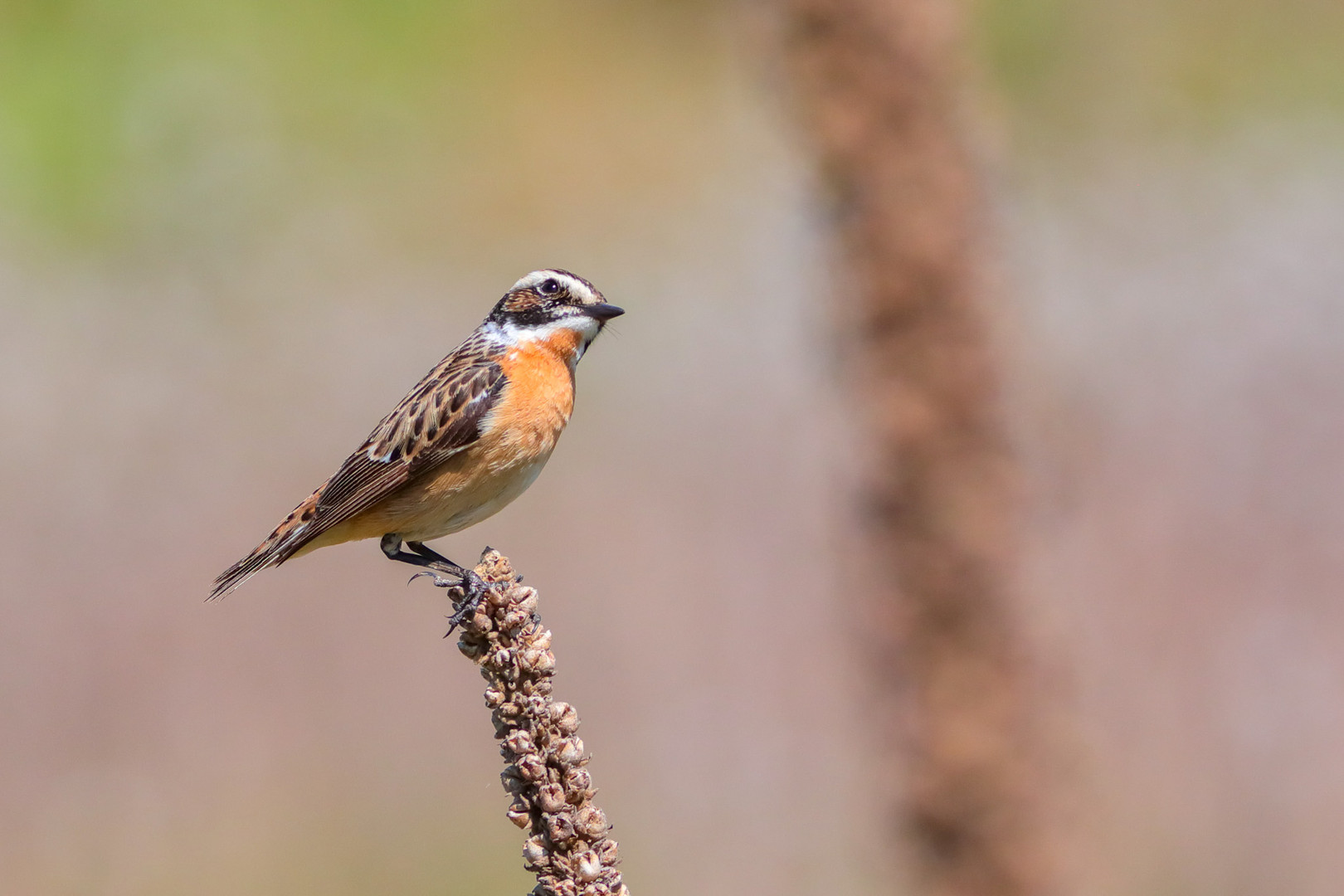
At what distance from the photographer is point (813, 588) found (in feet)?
38.4

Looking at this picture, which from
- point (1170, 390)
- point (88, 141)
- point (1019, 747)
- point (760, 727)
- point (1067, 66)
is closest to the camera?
point (1019, 747)

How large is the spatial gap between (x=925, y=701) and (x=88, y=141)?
1704 centimetres

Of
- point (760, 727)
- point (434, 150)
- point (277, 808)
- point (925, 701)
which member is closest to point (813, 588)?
→ point (760, 727)

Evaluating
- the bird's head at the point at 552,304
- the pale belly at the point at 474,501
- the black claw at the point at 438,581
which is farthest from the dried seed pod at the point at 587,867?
the bird's head at the point at 552,304

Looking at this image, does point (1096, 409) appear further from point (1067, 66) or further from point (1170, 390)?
point (1067, 66)

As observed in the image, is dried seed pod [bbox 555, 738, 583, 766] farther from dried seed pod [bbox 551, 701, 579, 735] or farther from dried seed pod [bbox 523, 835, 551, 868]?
dried seed pod [bbox 523, 835, 551, 868]

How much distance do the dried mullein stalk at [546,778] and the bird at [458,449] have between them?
166 cm

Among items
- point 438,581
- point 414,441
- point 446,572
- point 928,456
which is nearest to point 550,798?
point 438,581

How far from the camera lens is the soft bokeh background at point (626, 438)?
9.66m

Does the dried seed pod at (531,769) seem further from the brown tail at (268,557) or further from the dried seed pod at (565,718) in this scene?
the brown tail at (268,557)

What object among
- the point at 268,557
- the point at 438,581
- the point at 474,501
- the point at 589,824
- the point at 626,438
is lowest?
the point at 589,824

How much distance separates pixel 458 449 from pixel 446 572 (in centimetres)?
55

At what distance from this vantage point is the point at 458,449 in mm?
6047

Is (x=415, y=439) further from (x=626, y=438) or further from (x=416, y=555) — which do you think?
(x=626, y=438)
